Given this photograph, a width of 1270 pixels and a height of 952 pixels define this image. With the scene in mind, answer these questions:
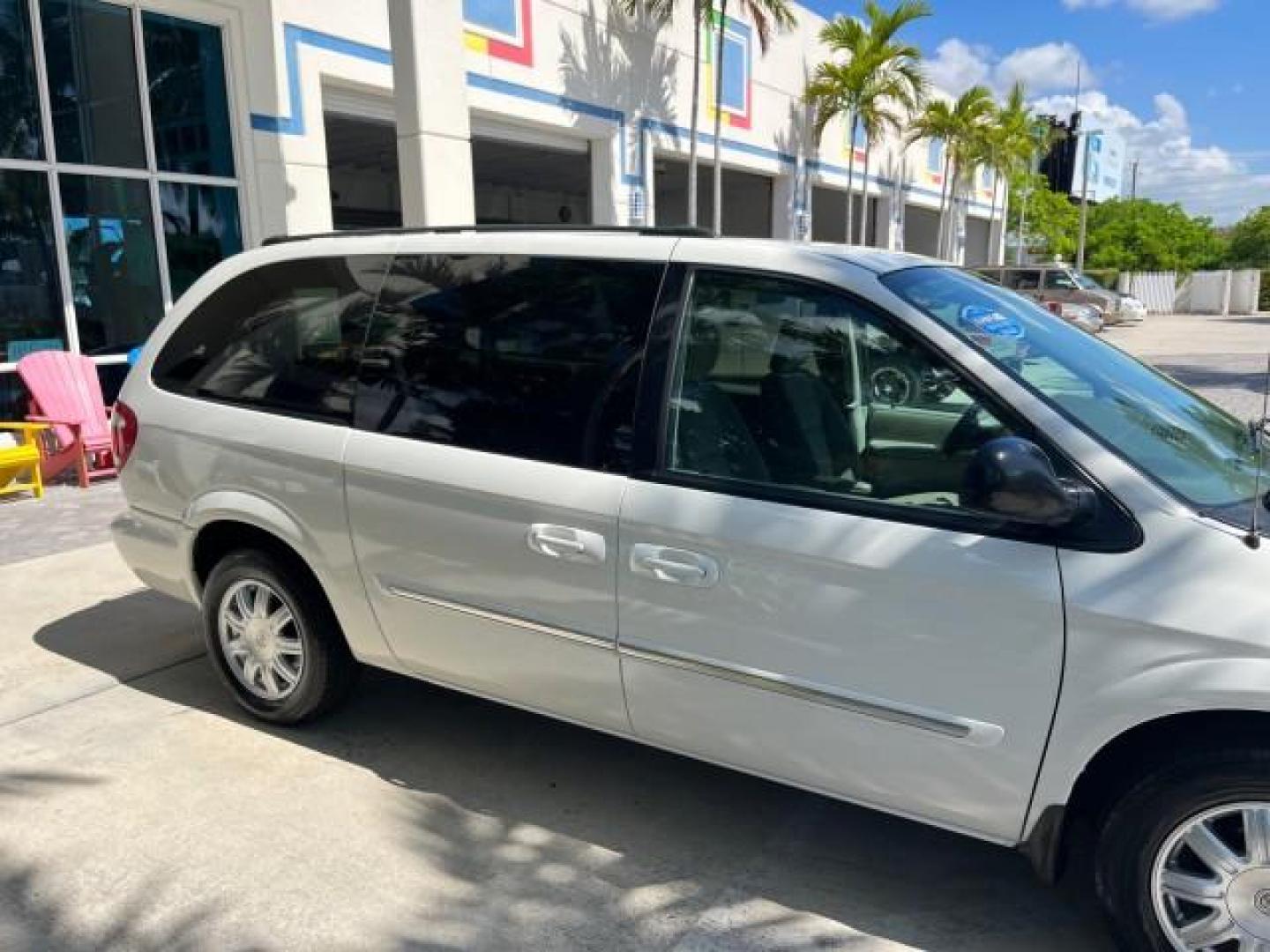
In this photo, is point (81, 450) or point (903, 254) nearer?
point (903, 254)

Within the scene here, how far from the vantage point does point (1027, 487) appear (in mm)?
2164

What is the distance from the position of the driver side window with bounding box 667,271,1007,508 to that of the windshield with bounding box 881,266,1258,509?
0.53 ft

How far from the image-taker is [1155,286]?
1772 inches

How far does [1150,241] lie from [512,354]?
70.3m

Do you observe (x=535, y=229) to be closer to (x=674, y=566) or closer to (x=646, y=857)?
(x=674, y=566)

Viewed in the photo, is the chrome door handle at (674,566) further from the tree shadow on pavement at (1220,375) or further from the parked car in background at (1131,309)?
the parked car in background at (1131,309)

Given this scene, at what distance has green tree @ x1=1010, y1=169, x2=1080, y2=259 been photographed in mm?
56469

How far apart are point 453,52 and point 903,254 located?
7.85 metres

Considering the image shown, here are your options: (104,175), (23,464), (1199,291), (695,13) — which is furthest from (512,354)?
(1199,291)

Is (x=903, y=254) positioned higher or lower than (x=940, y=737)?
higher

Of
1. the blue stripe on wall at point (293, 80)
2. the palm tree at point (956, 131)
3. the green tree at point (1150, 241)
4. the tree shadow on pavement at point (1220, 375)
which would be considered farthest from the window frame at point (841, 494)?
the green tree at point (1150, 241)

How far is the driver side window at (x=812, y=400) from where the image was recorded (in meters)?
2.50

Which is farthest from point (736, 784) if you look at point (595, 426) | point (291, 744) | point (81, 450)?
point (81, 450)

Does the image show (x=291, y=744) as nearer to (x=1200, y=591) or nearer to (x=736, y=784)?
(x=736, y=784)
